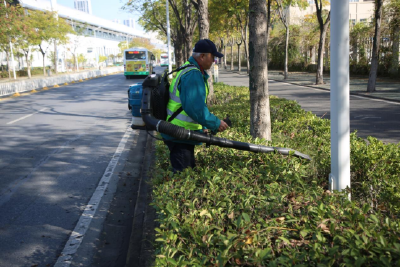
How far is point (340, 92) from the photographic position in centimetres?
344

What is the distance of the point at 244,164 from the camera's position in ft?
13.1

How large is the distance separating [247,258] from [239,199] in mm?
902

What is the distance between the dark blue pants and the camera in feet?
12.8

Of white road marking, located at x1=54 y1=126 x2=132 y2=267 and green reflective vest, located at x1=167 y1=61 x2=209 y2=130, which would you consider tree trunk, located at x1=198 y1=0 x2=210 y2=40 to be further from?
green reflective vest, located at x1=167 y1=61 x2=209 y2=130

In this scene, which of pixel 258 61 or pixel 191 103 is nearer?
pixel 191 103

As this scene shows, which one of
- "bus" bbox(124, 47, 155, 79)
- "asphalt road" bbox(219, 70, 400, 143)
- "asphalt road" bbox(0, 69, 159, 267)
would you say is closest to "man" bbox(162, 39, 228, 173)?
"asphalt road" bbox(0, 69, 159, 267)

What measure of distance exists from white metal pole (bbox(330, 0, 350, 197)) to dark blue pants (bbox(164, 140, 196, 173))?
136cm

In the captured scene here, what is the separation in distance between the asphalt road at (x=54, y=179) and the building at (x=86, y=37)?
4666cm

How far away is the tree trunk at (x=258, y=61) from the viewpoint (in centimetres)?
559

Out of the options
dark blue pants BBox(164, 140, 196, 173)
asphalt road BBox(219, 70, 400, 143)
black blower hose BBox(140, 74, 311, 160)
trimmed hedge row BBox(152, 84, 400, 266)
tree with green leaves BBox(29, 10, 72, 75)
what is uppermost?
tree with green leaves BBox(29, 10, 72, 75)

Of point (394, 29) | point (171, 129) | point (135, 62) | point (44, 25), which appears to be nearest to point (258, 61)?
point (171, 129)

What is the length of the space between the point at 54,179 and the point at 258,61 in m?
3.83

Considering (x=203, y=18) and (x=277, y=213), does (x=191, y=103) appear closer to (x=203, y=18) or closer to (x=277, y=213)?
(x=277, y=213)

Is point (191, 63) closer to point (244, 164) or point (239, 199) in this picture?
point (244, 164)
